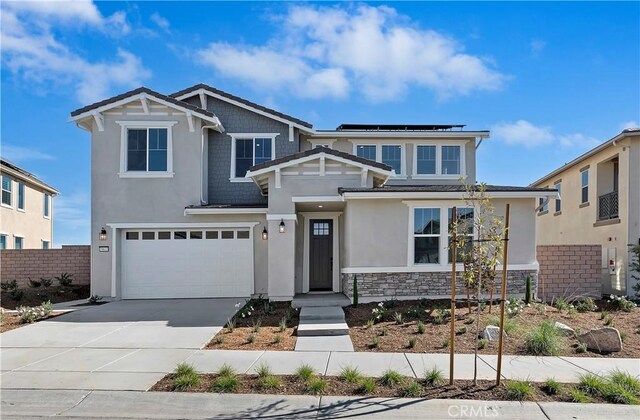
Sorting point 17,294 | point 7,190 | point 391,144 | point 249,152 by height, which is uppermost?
point 391,144

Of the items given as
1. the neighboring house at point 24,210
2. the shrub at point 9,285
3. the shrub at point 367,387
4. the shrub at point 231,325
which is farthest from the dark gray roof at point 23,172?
the shrub at point 367,387

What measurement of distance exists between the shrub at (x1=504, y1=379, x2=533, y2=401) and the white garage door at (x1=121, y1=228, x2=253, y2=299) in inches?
397

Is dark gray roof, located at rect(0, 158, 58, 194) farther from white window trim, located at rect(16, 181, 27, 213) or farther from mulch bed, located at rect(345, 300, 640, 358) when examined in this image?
mulch bed, located at rect(345, 300, 640, 358)

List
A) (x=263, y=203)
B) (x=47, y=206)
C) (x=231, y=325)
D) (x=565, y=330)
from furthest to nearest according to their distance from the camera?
(x=47, y=206), (x=263, y=203), (x=231, y=325), (x=565, y=330)

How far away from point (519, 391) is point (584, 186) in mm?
16299

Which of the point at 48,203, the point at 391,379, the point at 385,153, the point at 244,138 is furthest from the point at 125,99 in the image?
the point at 48,203

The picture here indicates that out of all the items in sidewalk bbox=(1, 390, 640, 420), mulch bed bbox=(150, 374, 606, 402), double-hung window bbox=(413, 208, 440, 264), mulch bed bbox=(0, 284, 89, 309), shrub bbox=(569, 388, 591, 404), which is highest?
double-hung window bbox=(413, 208, 440, 264)

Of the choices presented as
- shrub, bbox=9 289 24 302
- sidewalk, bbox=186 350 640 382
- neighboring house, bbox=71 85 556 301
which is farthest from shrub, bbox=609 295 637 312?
shrub, bbox=9 289 24 302

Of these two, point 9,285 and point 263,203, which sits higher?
point 263,203

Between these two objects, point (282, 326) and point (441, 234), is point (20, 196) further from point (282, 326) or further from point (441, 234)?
point (441, 234)

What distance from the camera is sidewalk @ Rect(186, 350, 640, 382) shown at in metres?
7.07

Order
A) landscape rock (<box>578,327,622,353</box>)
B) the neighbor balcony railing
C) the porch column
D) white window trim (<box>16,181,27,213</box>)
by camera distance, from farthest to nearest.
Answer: white window trim (<box>16,181,27,213</box>), the neighbor balcony railing, the porch column, landscape rock (<box>578,327,622,353</box>)

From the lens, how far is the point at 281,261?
528 inches

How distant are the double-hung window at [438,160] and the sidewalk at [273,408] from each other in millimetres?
13325
